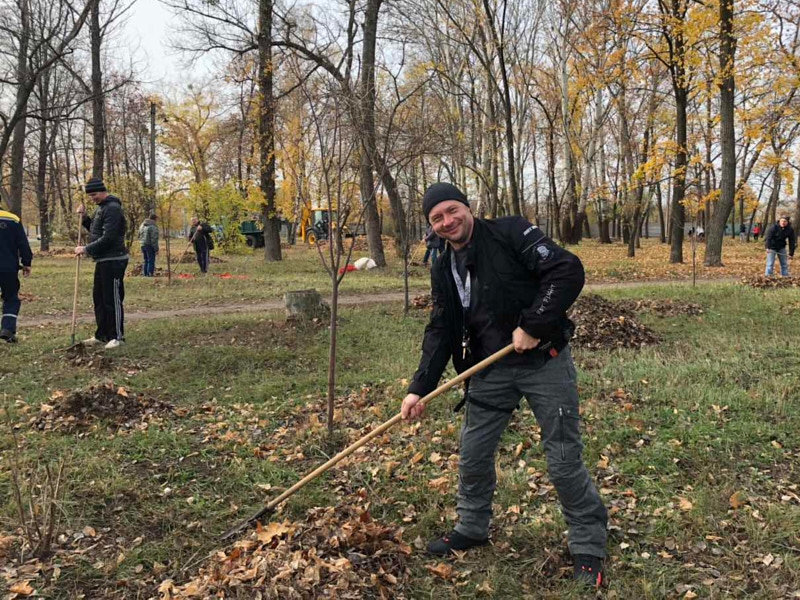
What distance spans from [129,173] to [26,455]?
1869 cm

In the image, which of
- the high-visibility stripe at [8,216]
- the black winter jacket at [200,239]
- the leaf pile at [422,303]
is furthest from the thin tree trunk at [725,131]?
the high-visibility stripe at [8,216]

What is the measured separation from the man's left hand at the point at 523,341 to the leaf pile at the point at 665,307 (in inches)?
267

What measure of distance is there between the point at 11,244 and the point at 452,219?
7267 mm

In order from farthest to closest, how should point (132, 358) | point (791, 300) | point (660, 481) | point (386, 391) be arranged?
point (791, 300) < point (132, 358) < point (386, 391) < point (660, 481)

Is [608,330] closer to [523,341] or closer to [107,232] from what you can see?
[523,341]

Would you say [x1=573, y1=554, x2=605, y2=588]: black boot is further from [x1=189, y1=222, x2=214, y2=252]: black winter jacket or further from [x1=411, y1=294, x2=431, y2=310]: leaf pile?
[x1=189, y1=222, x2=214, y2=252]: black winter jacket

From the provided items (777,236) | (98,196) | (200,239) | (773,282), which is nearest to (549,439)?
(98,196)

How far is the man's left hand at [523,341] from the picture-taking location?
98.3 inches

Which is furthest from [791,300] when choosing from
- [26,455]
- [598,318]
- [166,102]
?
[166,102]

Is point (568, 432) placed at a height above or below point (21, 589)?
above

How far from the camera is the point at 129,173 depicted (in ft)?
67.7

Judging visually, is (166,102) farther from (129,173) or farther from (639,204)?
(639,204)

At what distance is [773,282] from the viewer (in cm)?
1075

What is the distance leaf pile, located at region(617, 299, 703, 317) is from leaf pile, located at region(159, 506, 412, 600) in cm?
677
